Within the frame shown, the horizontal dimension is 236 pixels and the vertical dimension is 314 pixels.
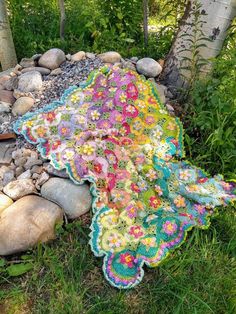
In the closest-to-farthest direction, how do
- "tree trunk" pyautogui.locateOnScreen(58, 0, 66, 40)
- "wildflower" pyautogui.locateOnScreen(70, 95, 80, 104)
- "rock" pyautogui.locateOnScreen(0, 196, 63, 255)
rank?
"rock" pyautogui.locateOnScreen(0, 196, 63, 255) → "wildflower" pyautogui.locateOnScreen(70, 95, 80, 104) → "tree trunk" pyautogui.locateOnScreen(58, 0, 66, 40)

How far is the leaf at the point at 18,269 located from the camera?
2.01 m

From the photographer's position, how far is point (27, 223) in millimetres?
2094

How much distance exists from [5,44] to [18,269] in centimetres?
214

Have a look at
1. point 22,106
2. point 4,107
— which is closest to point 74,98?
point 22,106

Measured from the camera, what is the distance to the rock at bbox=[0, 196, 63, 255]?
2.05 metres

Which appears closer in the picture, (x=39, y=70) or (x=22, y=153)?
(x=22, y=153)

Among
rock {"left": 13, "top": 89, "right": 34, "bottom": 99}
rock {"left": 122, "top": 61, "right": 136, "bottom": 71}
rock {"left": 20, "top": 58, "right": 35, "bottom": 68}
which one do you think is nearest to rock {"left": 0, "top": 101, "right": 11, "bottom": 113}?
rock {"left": 13, "top": 89, "right": 34, "bottom": 99}

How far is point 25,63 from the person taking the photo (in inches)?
130

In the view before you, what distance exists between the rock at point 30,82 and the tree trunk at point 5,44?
19.9 inches

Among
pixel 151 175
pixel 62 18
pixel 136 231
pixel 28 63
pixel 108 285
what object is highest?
pixel 62 18

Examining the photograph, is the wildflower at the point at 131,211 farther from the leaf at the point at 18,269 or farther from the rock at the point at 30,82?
the rock at the point at 30,82

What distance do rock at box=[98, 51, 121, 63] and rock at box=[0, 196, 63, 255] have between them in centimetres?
151

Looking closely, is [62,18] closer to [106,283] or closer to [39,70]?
[39,70]

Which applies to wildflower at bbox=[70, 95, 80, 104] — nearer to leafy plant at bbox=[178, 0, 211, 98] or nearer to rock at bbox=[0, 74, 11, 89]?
rock at bbox=[0, 74, 11, 89]
